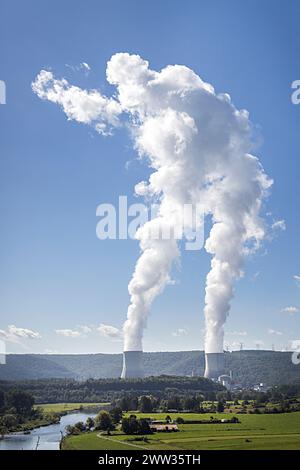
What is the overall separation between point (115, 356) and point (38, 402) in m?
43.9

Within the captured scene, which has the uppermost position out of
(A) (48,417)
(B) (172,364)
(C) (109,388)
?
(A) (48,417)

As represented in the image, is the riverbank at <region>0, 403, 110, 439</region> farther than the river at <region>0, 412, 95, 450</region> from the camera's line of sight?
Yes

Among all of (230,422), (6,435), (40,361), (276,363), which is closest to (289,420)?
(230,422)

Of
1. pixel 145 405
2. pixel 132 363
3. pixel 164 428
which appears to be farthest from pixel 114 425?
pixel 132 363

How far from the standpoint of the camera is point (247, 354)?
228 feet

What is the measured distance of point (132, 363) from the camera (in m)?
34.5

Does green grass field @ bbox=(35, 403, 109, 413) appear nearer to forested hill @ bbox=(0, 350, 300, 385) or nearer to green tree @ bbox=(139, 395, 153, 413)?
green tree @ bbox=(139, 395, 153, 413)

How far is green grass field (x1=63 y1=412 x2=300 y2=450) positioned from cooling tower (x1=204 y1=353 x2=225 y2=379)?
22142mm

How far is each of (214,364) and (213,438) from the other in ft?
89.5

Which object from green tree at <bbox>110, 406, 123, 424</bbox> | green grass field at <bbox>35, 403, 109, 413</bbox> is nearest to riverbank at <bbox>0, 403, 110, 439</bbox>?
green grass field at <bbox>35, 403, 109, 413</bbox>

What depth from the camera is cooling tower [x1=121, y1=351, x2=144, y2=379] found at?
33938 millimetres

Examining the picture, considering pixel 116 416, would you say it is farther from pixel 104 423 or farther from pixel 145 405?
pixel 145 405

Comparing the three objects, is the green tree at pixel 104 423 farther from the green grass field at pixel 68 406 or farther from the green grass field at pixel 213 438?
the green grass field at pixel 68 406
